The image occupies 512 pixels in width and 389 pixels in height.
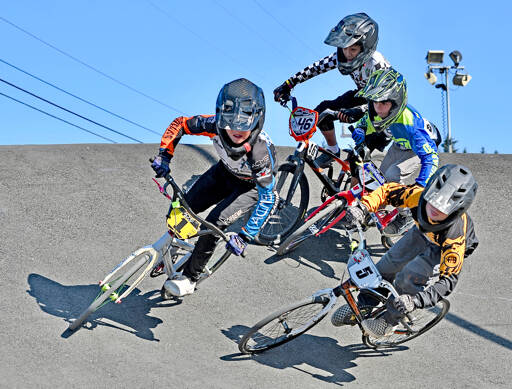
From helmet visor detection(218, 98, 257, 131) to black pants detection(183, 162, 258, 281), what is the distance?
84 cm

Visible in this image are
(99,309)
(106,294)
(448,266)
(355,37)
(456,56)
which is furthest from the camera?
(456,56)

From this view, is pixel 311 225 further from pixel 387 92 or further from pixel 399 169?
pixel 387 92

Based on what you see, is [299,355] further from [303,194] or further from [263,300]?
[303,194]

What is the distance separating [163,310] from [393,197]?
9.38ft

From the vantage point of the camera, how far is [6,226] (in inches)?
313

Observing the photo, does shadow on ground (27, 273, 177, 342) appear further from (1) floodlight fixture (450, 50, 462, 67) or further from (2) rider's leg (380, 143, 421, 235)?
(1) floodlight fixture (450, 50, 462, 67)

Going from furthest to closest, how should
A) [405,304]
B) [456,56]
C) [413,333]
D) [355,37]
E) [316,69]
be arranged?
[456,56]
[316,69]
[355,37]
[413,333]
[405,304]

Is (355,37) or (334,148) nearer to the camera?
(355,37)

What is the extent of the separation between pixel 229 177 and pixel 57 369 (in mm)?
2611

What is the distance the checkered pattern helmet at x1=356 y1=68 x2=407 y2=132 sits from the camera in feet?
22.5

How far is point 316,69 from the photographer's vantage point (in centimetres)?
823

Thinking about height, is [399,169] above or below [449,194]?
above

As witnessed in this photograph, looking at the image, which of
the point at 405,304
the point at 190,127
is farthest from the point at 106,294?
the point at 405,304

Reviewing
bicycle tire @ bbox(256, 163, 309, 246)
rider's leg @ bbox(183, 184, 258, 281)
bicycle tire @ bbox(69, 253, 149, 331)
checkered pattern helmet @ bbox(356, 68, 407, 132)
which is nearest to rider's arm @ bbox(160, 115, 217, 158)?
rider's leg @ bbox(183, 184, 258, 281)
